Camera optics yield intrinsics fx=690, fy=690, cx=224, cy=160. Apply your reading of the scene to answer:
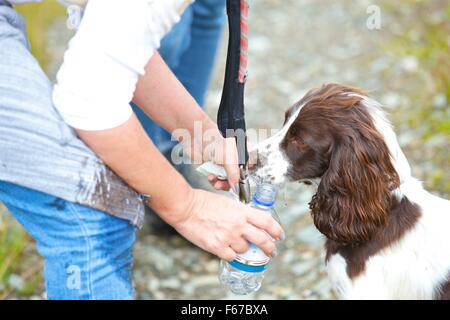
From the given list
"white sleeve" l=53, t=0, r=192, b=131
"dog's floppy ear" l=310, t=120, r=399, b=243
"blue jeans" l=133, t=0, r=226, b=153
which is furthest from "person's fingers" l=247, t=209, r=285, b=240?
"blue jeans" l=133, t=0, r=226, b=153

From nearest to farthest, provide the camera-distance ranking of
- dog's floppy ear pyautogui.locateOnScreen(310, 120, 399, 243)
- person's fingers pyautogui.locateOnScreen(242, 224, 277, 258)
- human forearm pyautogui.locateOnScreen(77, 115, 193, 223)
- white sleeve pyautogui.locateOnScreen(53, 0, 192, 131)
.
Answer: white sleeve pyautogui.locateOnScreen(53, 0, 192, 131) < human forearm pyautogui.locateOnScreen(77, 115, 193, 223) < person's fingers pyautogui.locateOnScreen(242, 224, 277, 258) < dog's floppy ear pyautogui.locateOnScreen(310, 120, 399, 243)

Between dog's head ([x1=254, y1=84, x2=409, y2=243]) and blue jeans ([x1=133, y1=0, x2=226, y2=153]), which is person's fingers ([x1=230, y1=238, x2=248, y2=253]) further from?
blue jeans ([x1=133, y1=0, x2=226, y2=153])

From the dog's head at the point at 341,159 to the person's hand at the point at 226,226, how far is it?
0.37 meters

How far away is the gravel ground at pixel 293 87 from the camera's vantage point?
344 centimetres

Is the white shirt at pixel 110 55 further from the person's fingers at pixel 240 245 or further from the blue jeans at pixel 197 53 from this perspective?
the blue jeans at pixel 197 53

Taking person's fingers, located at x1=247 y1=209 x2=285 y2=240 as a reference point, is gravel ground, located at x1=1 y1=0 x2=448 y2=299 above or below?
below

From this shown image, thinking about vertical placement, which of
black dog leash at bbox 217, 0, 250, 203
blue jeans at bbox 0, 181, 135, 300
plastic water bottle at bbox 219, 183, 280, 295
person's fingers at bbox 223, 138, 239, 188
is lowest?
blue jeans at bbox 0, 181, 135, 300

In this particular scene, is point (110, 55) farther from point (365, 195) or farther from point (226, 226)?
point (365, 195)

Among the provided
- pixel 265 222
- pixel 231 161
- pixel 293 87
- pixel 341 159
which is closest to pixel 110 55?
pixel 231 161

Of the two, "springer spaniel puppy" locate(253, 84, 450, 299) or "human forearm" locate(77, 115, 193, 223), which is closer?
"human forearm" locate(77, 115, 193, 223)

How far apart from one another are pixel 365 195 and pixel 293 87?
2909 mm

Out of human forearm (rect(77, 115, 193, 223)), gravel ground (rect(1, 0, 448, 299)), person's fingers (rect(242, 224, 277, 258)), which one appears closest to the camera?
human forearm (rect(77, 115, 193, 223))

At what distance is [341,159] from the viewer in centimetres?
251

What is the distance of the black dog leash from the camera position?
83.4 inches
